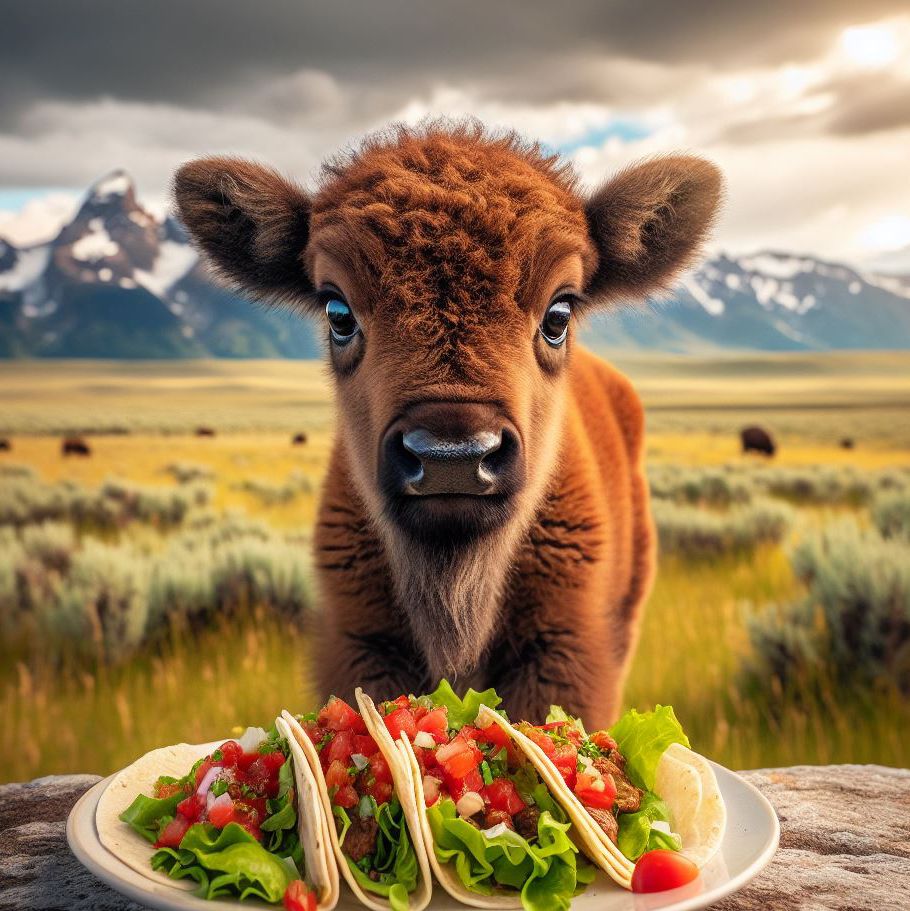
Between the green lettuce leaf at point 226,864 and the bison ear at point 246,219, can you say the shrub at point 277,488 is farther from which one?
the green lettuce leaf at point 226,864

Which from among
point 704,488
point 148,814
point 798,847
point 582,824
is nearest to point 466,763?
point 582,824

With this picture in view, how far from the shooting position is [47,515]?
33.1 feet

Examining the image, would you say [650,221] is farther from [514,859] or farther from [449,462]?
[514,859]

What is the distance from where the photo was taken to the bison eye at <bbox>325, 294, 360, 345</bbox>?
3053mm

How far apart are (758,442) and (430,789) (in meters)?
21.1

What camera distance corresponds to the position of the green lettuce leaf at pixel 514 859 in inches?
71.6

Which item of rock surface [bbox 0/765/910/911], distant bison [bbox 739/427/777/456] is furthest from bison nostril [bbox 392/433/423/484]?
distant bison [bbox 739/427/777/456]

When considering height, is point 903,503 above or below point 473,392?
below

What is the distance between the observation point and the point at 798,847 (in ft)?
8.32

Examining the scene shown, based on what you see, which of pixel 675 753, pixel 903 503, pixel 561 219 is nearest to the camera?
pixel 675 753

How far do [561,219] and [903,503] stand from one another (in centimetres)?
678

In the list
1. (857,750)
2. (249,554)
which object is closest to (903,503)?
(857,750)

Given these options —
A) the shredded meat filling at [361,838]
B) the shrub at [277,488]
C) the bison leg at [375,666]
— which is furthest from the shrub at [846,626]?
the shrub at [277,488]

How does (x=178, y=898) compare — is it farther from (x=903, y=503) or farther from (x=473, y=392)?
(x=903, y=503)
